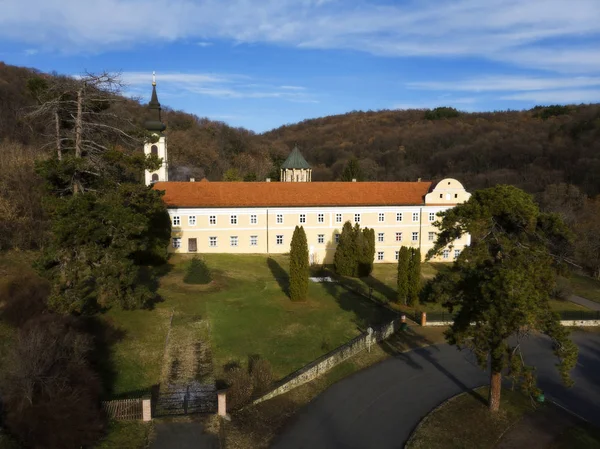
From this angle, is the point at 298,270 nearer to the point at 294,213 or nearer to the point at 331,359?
the point at 331,359

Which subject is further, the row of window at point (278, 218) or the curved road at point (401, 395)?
the row of window at point (278, 218)

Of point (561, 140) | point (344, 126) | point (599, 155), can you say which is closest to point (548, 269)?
point (599, 155)

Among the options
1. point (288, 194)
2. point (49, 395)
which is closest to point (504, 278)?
point (49, 395)

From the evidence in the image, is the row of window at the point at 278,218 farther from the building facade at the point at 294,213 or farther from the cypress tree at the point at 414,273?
the cypress tree at the point at 414,273

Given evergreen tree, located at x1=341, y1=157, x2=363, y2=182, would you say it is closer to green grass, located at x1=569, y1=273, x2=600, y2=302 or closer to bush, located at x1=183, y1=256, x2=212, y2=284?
green grass, located at x1=569, y1=273, x2=600, y2=302

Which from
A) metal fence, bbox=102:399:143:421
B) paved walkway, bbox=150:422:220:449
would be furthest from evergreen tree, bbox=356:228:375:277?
metal fence, bbox=102:399:143:421

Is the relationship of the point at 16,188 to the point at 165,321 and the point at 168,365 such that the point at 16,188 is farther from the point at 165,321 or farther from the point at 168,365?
the point at 168,365

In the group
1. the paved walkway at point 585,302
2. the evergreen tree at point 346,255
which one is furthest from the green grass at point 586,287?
the evergreen tree at point 346,255
